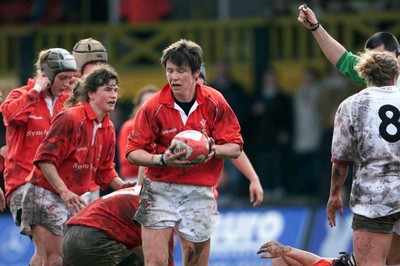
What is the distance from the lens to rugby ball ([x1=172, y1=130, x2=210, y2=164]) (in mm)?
9945

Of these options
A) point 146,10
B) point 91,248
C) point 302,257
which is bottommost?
point 302,257

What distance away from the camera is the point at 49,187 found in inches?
447

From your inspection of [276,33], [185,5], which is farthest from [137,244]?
[185,5]

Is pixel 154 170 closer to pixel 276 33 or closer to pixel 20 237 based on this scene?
pixel 20 237

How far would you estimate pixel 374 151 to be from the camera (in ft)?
33.5

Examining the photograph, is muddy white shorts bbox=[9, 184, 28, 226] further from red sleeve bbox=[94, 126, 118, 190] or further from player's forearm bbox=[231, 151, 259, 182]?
player's forearm bbox=[231, 151, 259, 182]

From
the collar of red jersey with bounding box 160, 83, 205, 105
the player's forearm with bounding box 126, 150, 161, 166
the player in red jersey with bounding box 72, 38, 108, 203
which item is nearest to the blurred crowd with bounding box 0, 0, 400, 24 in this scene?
the player in red jersey with bounding box 72, 38, 108, 203

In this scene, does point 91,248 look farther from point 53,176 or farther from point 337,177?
point 337,177

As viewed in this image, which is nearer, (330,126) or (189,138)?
(189,138)

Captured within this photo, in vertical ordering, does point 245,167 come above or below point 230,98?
above

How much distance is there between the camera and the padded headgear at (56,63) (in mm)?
11477

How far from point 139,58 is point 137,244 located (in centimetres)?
1102

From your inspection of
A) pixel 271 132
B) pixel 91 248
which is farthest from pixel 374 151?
pixel 271 132

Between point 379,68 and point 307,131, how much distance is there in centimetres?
969
